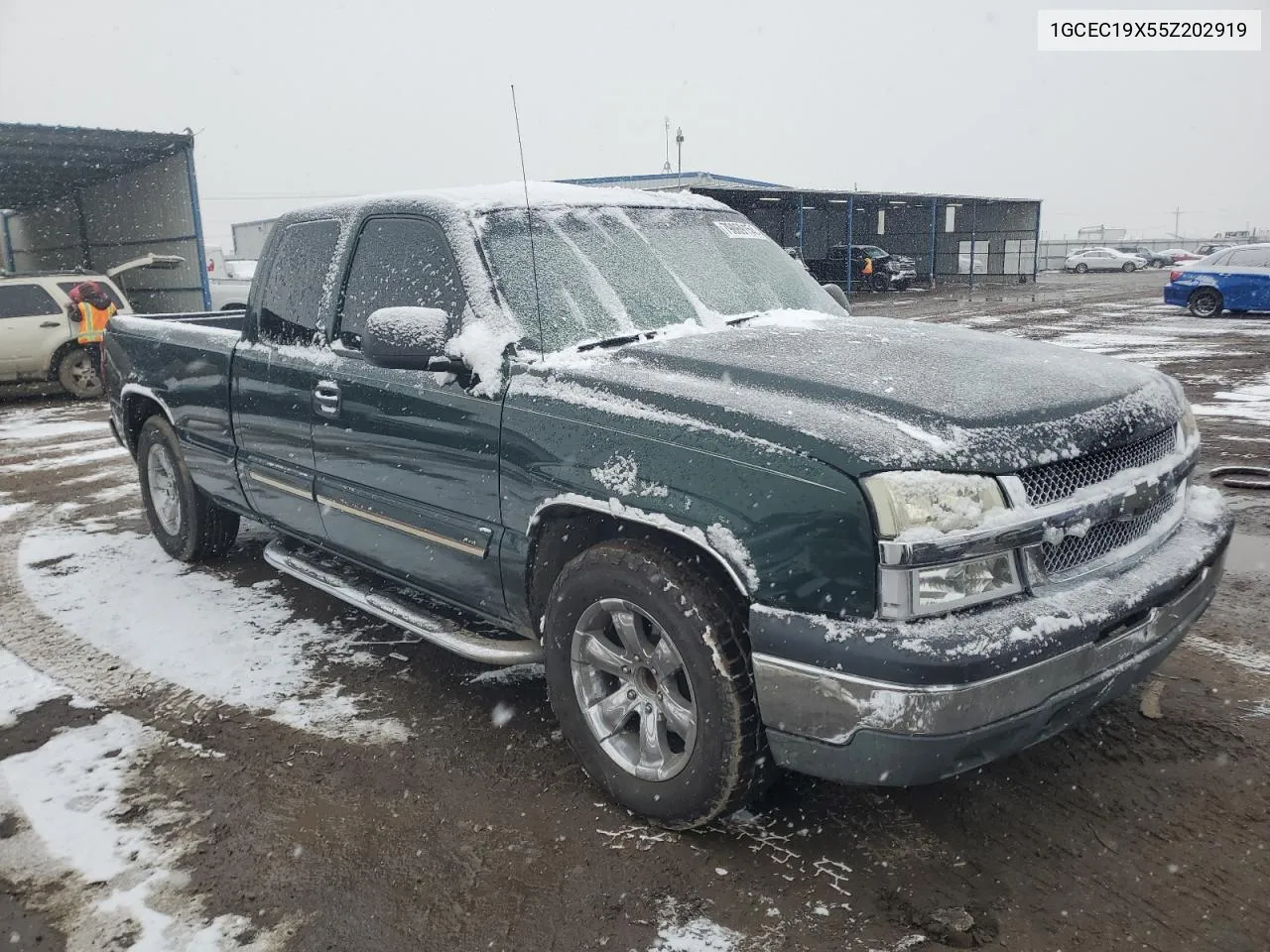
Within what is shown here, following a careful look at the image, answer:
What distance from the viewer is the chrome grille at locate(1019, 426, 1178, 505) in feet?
8.36

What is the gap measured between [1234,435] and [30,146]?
17202mm

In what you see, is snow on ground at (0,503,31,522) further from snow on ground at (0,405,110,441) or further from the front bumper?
the front bumper

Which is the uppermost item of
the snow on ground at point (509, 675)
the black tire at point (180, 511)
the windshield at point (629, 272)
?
the windshield at point (629, 272)

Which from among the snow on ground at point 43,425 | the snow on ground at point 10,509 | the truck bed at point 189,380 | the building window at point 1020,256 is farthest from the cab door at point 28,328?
the building window at point 1020,256

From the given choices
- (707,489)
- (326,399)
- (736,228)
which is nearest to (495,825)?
(707,489)

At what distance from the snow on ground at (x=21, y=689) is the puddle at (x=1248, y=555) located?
528 centimetres

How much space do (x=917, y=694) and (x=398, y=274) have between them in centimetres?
249

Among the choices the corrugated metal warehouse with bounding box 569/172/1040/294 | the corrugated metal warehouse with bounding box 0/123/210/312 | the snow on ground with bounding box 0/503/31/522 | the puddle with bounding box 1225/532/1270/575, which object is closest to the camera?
the puddle with bounding box 1225/532/1270/575

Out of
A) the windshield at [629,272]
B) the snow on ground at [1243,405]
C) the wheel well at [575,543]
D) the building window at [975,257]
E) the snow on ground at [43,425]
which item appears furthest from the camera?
the building window at [975,257]

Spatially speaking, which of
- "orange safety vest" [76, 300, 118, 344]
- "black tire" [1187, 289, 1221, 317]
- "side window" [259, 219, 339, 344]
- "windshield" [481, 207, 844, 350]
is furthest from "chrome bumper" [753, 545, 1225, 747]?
"black tire" [1187, 289, 1221, 317]

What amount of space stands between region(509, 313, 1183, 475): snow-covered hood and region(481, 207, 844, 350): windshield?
0.18 m

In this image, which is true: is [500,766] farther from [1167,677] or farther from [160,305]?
[160,305]

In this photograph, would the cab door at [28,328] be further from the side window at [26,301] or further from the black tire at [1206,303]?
the black tire at [1206,303]

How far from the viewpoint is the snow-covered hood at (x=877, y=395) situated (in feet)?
8.16
